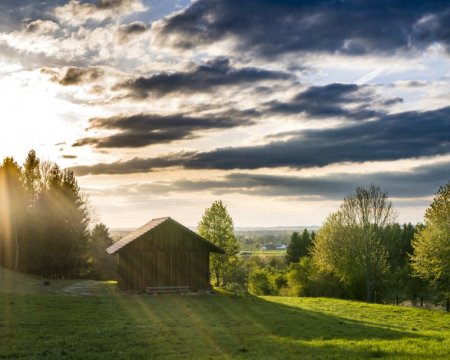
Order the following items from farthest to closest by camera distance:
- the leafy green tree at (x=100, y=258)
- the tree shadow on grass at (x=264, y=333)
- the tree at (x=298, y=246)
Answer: the tree at (x=298, y=246) → the leafy green tree at (x=100, y=258) → the tree shadow on grass at (x=264, y=333)

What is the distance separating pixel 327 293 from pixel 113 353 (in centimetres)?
5474

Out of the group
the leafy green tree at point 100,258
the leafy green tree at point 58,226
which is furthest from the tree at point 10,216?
the leafy green tree at point 100,258

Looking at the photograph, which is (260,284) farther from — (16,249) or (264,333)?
(264,333)

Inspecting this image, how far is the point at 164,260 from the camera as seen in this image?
45156mm

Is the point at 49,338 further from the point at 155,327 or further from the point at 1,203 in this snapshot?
the point at 1,203

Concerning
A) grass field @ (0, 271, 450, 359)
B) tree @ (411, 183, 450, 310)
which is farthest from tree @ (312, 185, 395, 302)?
grass field @ (0, 271, 450, 359)

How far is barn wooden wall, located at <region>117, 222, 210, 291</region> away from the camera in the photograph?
4409 centimetres

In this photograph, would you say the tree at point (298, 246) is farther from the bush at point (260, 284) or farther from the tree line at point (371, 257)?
the tree line at point (371, 257)

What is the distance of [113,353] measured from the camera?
16656mm

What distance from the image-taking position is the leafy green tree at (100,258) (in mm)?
76938

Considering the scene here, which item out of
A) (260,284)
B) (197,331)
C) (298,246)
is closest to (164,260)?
(197,331)

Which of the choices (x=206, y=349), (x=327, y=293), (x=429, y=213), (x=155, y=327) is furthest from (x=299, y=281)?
(x=206, y=349)

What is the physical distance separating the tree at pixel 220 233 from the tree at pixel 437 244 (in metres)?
24.7

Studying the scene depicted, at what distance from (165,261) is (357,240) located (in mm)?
26780
